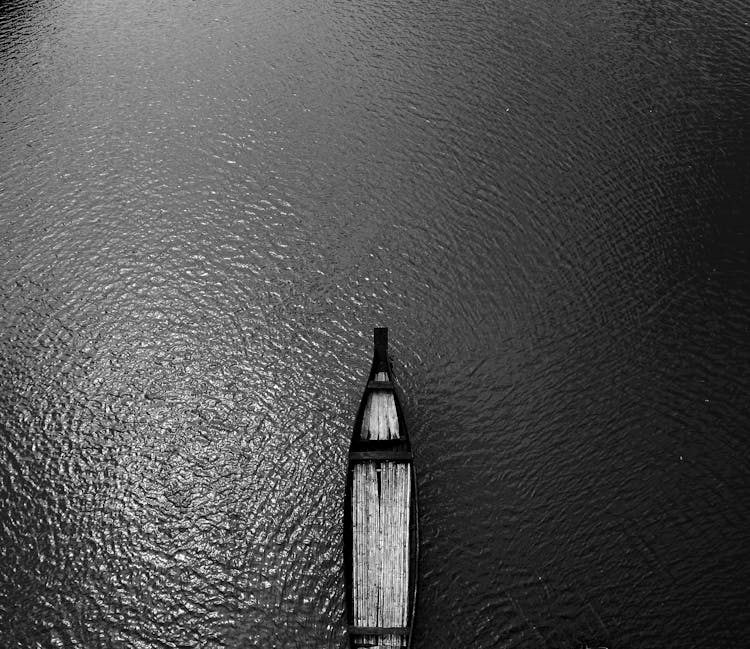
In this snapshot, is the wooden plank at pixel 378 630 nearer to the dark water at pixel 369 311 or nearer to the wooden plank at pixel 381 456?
the dark water at pixel 369 311

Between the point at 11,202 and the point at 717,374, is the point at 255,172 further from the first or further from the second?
the point at 717,374

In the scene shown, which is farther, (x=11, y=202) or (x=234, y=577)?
(x=11, y=202)

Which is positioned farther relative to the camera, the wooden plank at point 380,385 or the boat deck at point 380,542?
the wooden plank at point 380,385

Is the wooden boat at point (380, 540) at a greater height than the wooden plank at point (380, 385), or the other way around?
the wooden plank at point (380, 385)

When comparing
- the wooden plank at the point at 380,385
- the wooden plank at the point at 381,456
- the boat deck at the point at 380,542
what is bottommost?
the boat deck at the point at 380,542

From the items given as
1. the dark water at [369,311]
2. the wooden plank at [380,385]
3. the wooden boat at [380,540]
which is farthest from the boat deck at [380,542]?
the wooden plank at [380,385]

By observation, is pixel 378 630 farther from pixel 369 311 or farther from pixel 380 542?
pixel 369 311

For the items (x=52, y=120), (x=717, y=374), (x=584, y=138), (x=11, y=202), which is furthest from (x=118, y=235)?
(x=717, y=374)
